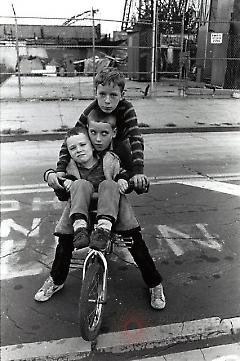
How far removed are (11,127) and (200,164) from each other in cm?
531

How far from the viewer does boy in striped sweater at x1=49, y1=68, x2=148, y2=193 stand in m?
3.47

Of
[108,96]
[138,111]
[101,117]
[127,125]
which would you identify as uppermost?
[108,96]

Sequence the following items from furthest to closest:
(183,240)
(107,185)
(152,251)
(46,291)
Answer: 1. (183,240)
2. (152,251)
3. (46,291)
4. (107,185)

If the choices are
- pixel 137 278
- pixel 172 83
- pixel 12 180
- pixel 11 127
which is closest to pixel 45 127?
pixel 11 127

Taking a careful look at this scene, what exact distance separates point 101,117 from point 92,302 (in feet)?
4.91

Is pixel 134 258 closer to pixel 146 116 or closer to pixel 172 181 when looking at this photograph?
pixel 172 181

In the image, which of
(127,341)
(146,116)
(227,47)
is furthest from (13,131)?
(227,47)

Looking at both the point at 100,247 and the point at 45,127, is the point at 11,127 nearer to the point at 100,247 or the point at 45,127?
the point at 45,127

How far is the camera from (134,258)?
351 cm

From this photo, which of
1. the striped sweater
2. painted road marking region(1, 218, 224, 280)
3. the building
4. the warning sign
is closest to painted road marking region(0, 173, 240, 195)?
painted road marking region(1, 218, 224, 280)

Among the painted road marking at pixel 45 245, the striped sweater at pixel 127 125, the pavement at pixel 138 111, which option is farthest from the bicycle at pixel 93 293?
the pavement at pixel 138 111

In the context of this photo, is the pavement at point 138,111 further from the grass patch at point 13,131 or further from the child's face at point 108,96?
the child's face at point 108,96

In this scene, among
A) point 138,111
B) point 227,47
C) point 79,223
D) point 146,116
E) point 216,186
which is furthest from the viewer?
point 227,47

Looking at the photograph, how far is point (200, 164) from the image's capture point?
792 cm
